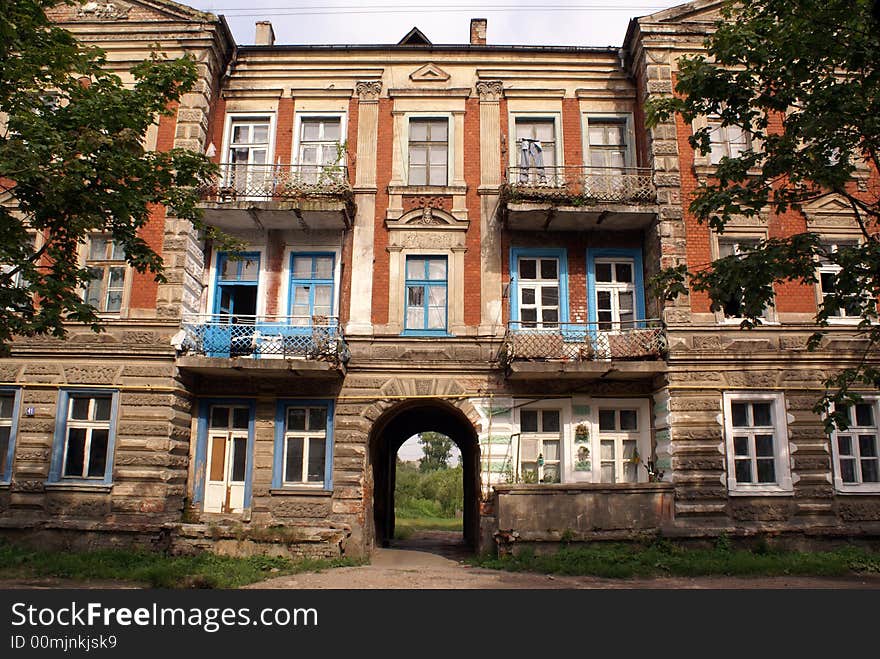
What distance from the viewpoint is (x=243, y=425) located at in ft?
48.2

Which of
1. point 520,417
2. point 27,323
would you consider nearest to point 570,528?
point 520,417

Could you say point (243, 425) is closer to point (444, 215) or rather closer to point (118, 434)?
point (118, 434)

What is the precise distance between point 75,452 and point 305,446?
4.71m

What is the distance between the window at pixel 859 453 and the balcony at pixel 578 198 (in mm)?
6019

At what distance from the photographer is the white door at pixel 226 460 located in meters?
14.3

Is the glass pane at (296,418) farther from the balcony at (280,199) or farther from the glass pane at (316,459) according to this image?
the balcony at (280,199)

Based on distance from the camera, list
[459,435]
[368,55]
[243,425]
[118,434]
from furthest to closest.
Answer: [459,435] < [368,55] < [243,425] < [118,434]

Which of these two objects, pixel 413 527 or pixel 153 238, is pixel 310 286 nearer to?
pixel 153 238

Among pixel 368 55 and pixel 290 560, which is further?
pixel 368 55

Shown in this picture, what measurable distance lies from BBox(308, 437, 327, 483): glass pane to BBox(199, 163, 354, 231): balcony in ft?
15.8

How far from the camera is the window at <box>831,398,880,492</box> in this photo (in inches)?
538

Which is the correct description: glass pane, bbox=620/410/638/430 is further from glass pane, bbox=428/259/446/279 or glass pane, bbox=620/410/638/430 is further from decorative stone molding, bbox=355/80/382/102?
decorative stone molding, bbox=355/80/382/102

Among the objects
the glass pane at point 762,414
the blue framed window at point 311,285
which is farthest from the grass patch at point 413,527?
the glass pane at point 762,414

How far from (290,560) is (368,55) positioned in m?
11.6
